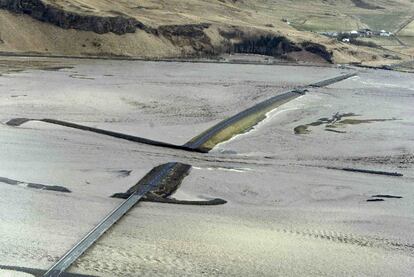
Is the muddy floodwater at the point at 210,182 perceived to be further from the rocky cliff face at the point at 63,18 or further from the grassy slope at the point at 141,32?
the rocky cliff face at the point at 63,18

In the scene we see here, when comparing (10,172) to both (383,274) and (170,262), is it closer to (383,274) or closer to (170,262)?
(170,262)

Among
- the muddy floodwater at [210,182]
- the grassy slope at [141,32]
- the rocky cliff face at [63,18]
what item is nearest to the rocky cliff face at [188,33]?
the rocky cliff face at [63,18]

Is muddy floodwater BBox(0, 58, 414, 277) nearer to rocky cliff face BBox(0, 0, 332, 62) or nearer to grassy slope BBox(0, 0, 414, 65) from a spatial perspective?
grassy slope BBox(0, 0, 414, 65)

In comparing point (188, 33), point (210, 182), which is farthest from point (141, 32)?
point (210, 182)

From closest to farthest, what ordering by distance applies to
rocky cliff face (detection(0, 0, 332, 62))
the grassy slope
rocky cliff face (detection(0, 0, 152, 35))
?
the grassy slope → rocky cliff face (detection(0, 0, 152, 35)) → rocky cliff face (detection(0, 0, 332, 62))

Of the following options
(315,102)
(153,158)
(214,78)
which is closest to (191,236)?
(153,158)

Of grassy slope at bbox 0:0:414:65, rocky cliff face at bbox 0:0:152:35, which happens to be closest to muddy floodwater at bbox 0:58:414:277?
grassy slope at bbox 0:0:414:65
